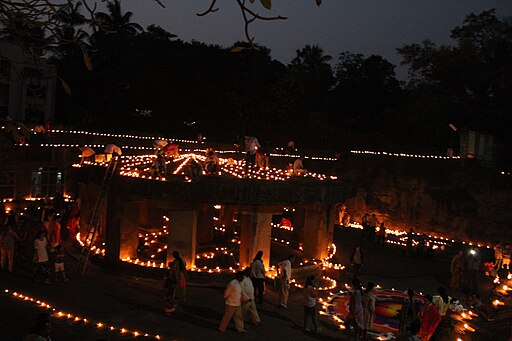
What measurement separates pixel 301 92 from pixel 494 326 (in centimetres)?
2904

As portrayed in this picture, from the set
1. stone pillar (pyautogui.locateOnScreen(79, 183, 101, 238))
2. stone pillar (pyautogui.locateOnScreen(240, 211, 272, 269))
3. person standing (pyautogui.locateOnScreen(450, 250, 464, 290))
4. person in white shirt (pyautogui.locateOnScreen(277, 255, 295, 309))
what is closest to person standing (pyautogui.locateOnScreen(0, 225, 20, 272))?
stone pillar (pyautogui.locateOnScreen(79, 183, 101, 238))

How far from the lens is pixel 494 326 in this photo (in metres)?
13.5

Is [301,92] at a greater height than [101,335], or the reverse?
[301,92]

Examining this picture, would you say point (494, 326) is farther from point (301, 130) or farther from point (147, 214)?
point (301, 130)

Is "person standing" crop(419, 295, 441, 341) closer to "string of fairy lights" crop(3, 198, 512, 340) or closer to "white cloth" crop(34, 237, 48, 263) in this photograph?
"string of fairy lights" crop(3, 198, 512, 340)

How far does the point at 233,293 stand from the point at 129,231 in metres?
6.36

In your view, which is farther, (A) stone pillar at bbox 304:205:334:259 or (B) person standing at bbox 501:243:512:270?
(B) person standing at bbox 501:243:512:270

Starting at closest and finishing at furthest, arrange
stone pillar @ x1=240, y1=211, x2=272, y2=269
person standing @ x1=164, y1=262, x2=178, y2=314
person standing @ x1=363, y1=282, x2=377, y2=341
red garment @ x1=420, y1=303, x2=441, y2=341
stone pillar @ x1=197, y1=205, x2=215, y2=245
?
red garment @ x1=420, y1=303, x2=441, y2=341 < person standing @ x1=363, y1=282, x2=377, y2=341 < person standing @ x1=164, y1=262, x2=178, y2=314 < stone pillar @ x1=240, y1=211, x2=272, y2=269 < stone pillar @ x1=197, y1=205, x2=215, y2=245

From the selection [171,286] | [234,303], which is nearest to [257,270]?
[171,286]

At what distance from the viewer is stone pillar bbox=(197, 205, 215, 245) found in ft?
63.6

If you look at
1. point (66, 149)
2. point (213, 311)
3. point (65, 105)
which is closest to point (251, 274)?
point (213, 311)

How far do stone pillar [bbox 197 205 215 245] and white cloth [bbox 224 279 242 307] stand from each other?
8.47 meters

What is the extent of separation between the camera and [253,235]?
50.3 feet

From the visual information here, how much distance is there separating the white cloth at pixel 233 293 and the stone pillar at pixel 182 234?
4.48 m
